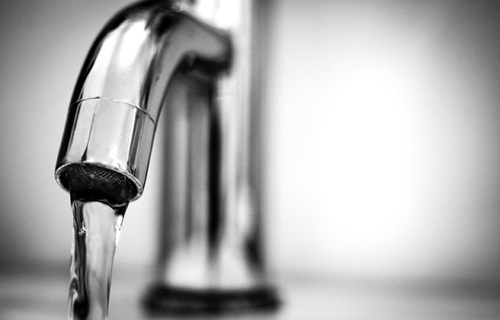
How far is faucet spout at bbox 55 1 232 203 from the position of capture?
0.32 m

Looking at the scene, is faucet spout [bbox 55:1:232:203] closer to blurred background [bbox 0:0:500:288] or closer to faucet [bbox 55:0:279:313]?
faucet [bbox 55:0:279:313]

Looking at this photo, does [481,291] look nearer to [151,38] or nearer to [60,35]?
[151,38]

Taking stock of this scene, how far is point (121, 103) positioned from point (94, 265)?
3.8 inches

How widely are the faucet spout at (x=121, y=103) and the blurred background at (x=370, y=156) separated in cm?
28

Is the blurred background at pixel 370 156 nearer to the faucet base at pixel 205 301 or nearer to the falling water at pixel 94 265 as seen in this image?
the faucet base at pixel 205 301

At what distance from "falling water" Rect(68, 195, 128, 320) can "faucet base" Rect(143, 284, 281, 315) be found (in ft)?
0.53

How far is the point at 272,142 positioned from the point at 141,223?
0.18 meters

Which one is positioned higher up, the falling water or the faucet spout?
the faucet spout

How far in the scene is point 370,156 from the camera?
70 cm

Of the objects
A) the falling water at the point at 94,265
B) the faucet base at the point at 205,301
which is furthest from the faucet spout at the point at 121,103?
the faucet base at the point at 205,301

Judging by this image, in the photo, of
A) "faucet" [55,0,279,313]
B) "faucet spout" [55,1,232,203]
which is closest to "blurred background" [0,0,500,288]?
"faucet" [55,0,279,313]

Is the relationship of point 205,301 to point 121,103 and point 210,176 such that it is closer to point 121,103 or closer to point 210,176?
point 210,176

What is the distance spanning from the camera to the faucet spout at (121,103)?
1.06 feet

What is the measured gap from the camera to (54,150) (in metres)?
0.74
